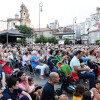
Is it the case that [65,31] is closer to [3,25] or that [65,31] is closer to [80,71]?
[3,25]

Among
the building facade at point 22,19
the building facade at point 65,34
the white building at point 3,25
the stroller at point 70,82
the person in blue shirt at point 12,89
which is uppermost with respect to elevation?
the building facade at point 22,19

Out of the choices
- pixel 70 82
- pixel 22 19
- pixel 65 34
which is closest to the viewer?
pixel 70 82

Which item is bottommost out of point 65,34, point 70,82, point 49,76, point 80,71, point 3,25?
point 70,82

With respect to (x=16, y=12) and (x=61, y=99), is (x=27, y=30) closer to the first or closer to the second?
(x=16, y=12)

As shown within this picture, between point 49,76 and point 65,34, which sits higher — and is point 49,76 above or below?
below

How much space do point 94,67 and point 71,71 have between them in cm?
A: 163

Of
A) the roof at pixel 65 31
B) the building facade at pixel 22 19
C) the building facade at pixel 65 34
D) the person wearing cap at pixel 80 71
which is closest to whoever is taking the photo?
the person wearing cap at pixel 80 71

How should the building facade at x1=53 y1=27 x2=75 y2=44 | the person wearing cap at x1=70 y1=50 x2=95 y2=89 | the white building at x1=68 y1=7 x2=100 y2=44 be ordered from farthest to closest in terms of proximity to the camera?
1. the building facade at x1=53 y1=27 x2=75 y2=44
2. the white building at x1=68 y1=7 x2=100 y2=44
3. the person wearing cap at x1=70 y1=50 x2=95 y2=89

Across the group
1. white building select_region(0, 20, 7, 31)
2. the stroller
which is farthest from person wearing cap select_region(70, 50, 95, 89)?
white building select_region(0, 20, 7, 31)

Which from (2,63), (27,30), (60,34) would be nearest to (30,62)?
(2,63)

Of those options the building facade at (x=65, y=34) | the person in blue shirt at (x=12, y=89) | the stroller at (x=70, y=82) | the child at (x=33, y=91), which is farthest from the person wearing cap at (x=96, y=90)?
the building facade at (x=65, y=34)

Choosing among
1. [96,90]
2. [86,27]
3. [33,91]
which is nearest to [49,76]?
[33,91]

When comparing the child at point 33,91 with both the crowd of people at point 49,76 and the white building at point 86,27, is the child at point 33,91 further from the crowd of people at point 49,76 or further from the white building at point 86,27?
the white building at point 86,27

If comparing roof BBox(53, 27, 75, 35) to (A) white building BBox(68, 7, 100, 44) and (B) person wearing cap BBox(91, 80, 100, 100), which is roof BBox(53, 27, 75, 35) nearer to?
(A) white building BBox(68, 7, 100, 44)
